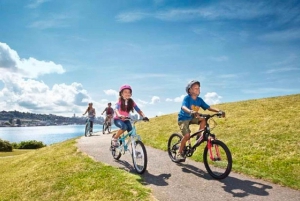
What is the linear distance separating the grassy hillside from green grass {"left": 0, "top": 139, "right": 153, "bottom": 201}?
388 centimetres

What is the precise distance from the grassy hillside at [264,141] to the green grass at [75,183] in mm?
3876

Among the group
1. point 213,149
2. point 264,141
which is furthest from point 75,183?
point 264,141

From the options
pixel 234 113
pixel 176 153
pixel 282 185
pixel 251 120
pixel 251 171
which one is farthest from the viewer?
pixel 234 113

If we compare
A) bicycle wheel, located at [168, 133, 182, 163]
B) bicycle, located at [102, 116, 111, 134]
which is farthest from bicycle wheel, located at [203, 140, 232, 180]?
bicycle, located at [102, 116, 111, 134]

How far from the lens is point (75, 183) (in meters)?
8.16

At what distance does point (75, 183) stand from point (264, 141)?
8.79 meters

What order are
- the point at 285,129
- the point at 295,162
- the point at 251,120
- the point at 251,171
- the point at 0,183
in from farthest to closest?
the point at 251,120 < the point at 285,129 < the point at 0,183 < the point at 295,162 < the point at 251,171

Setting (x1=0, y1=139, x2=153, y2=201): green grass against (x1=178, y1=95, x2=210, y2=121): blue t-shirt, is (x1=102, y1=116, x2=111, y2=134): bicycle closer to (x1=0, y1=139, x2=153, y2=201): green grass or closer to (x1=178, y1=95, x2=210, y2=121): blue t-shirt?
(x1=0, y1=139, x2=153, y2=201): green grass

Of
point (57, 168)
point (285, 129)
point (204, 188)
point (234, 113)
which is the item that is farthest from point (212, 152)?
point (234, 113)

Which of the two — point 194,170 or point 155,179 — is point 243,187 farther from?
point 155,179

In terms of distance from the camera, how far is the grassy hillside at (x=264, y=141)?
8.53 meters

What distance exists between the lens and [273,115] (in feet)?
56.5

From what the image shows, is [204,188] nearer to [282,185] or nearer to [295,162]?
[282,185]

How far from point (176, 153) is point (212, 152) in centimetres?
230
